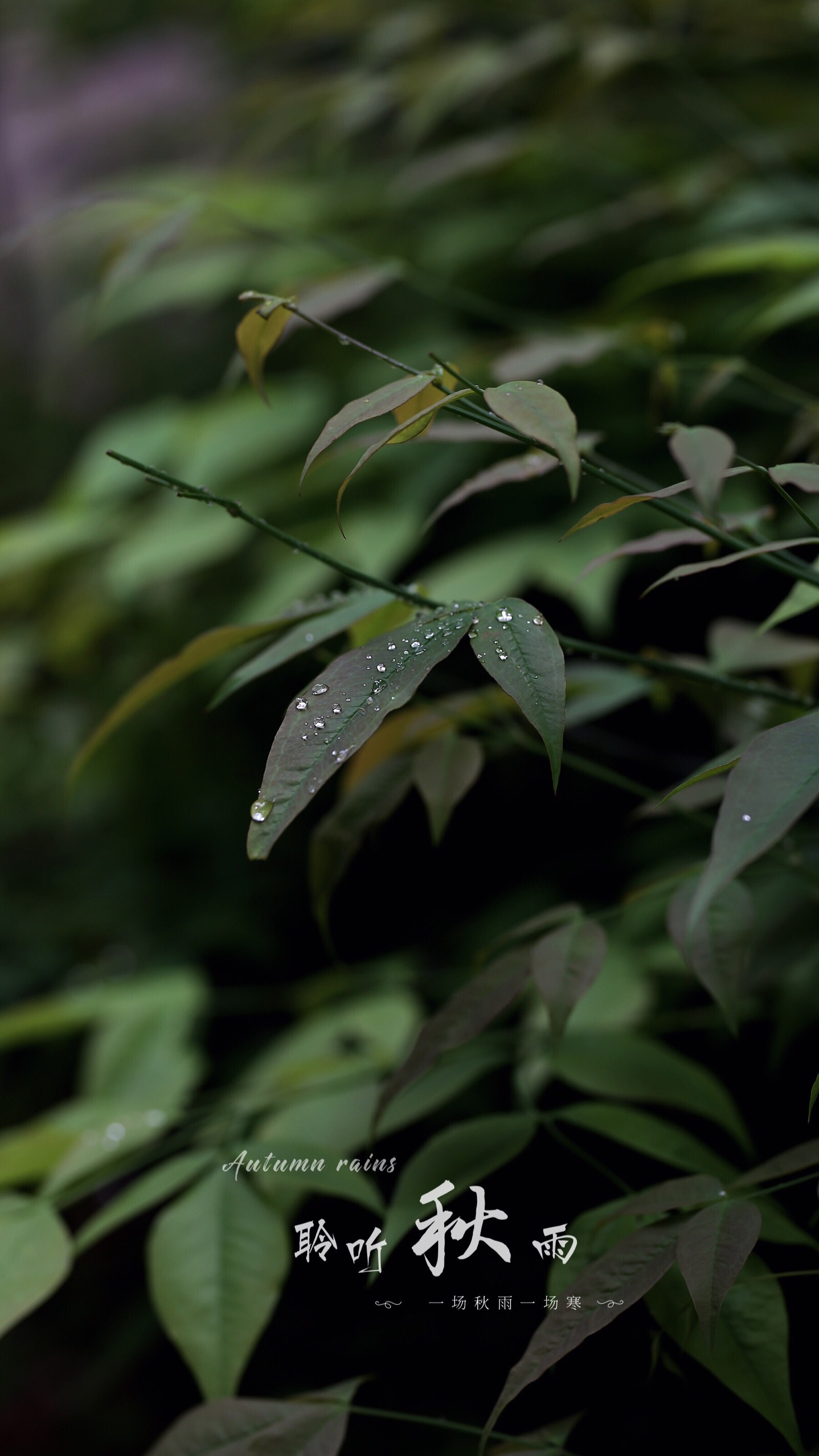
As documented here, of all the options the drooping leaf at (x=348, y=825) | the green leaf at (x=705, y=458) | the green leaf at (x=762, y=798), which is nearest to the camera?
the green leaf at (x=762, y=798)

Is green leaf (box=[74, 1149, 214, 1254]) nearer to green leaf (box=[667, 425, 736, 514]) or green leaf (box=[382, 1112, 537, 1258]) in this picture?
green leaf (box=[382, 1112, 537, 1258])

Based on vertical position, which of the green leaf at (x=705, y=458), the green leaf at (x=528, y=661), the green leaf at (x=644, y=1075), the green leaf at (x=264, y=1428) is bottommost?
the green leaf at (x=644, y=1075)

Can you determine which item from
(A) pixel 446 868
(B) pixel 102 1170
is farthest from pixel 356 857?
(B) pixel 102 1170

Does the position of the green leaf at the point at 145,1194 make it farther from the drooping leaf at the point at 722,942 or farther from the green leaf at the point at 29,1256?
the drooping leaf at the point at 722,942

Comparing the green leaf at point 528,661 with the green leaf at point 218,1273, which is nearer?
the green leaf at point 528,661

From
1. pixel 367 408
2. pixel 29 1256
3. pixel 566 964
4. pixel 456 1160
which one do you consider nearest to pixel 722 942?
pixel 566 964

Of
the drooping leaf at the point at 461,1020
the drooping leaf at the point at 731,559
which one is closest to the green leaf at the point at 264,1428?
the drooping leaf at the point at 461,1020

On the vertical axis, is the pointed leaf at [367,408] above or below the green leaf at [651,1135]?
above
